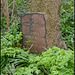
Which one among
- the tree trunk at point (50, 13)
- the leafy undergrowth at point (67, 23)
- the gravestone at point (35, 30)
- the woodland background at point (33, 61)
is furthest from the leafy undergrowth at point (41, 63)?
the leafy undergrowth at point (67, 23)

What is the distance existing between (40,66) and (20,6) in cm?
266

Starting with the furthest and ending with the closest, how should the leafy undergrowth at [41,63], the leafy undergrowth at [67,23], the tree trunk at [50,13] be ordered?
the leafy undergrowth at [67,23], the tree trunk at [50,13], the leafy undergrowth at [41,63]

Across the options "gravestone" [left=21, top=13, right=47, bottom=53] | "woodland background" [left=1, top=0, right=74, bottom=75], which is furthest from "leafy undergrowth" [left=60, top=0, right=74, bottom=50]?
"gravestone" [left=21, top=13, right=47, bottom=53]

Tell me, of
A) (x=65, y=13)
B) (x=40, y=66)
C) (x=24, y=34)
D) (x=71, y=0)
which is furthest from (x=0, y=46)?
(x=71, y=0)

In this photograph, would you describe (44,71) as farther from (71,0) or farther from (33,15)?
(71,0)

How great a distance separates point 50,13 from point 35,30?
2.00 feet

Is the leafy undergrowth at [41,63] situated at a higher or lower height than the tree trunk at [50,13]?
lower

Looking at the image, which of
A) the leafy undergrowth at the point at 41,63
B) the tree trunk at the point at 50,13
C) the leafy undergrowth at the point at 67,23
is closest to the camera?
the leafy undergrowth at the point at 41,63

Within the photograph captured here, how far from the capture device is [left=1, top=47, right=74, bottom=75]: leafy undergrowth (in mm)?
1649

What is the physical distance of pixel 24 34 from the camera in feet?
10.3

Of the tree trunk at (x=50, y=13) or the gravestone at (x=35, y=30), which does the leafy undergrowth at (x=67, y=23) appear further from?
the gravestone at (x=35, y=30)

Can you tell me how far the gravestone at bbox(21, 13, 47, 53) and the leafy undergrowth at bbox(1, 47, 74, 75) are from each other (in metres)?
0.60

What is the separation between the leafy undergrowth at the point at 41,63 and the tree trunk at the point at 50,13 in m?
0.74

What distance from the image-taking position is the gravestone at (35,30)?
2814 millimetres
